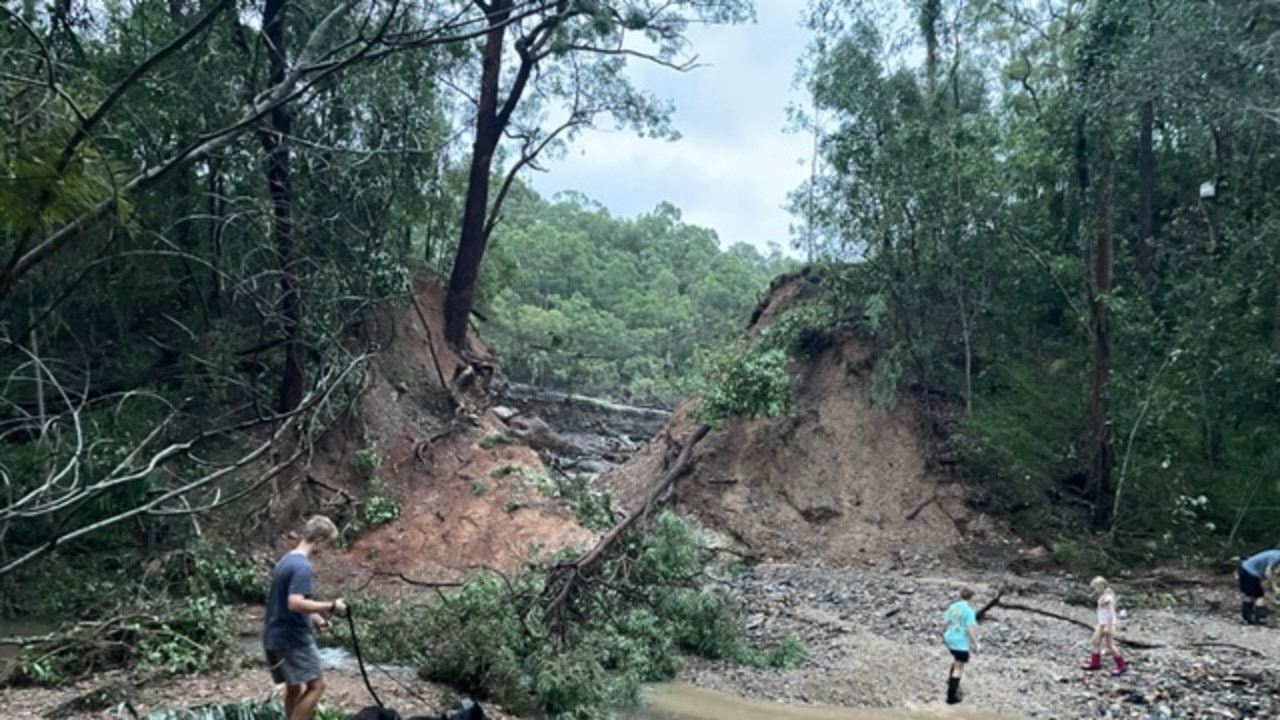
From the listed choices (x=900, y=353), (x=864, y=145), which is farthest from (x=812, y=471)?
(x=864, y=145)

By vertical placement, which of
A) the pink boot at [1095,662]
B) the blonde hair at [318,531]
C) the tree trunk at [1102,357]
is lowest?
the pink boot at [1095,662]

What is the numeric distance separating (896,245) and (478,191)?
34.0 feet

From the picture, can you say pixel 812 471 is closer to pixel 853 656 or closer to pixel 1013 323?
pixel 1013 323

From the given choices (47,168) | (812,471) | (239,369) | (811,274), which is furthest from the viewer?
(811,274)

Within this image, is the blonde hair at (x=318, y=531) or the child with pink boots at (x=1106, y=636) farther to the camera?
the child with pink boots at (x=1106, y=636)

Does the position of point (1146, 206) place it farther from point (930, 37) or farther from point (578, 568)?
point (578, 568)

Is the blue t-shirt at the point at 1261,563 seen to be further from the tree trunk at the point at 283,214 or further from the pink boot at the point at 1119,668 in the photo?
the tree trunk at the point at 283,214

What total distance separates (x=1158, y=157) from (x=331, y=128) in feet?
66.6

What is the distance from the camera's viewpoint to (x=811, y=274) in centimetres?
2609

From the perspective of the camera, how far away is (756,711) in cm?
1095

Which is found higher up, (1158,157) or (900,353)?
(1158,157)

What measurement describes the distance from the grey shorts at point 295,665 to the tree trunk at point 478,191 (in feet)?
55.3

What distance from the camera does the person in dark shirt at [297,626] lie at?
21.2 ft

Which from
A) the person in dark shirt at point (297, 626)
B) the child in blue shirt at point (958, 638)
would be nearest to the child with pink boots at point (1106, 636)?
the child in blue shirt at point (958, 638)
